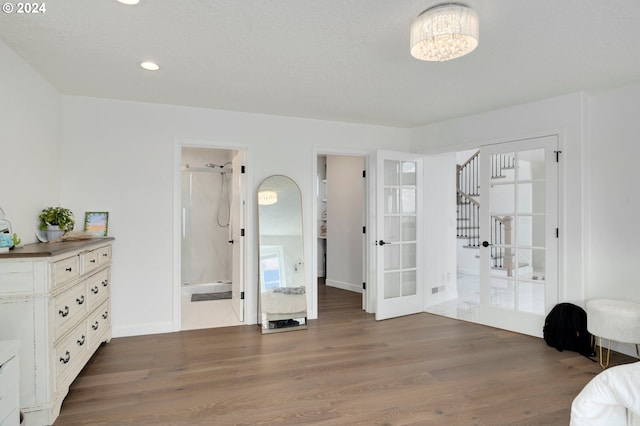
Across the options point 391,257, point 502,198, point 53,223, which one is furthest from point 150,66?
point 502,198

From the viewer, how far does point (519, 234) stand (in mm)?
3982

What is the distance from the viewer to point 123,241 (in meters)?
3.77

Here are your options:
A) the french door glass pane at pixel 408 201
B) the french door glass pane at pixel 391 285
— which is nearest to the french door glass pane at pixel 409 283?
the french door glass pane at pixel 391 285

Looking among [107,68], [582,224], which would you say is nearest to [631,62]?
[582,224]

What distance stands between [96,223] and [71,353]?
59.9 inches

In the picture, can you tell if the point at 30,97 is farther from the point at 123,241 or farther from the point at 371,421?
the point at 371,421

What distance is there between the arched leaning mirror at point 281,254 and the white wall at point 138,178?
154 millimetres

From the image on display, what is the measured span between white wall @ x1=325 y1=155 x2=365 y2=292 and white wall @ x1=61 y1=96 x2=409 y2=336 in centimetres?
232

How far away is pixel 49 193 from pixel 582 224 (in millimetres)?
5073

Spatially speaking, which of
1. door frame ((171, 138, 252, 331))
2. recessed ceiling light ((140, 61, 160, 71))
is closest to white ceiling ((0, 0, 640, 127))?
recessed ceiling light ((140, 61, 160, 71))

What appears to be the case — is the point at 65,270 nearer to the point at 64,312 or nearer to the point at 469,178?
the point at 64,312

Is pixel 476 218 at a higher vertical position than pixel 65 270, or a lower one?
higher

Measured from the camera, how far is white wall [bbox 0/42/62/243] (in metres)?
2.56

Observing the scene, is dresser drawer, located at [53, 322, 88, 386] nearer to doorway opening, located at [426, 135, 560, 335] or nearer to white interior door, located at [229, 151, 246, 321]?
white interior door, located at [229, 151, 246, 321]
